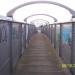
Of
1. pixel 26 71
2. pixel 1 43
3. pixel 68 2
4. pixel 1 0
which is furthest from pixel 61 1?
pixel 1 43

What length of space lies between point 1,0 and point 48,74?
17.5 feet

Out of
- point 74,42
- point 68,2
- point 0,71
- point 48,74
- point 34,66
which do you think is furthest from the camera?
point 68,2

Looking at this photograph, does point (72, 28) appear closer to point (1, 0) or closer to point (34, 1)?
point (1, 0)

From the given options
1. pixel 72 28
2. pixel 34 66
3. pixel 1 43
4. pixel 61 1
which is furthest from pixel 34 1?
pixel 1 43

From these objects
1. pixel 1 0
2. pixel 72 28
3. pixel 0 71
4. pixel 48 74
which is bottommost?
pixel 48 74

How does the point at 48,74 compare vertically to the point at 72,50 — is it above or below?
below

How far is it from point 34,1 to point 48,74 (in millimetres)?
7592

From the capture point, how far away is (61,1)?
15.1 meters

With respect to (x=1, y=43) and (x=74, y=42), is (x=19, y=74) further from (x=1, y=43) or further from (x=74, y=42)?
(x=1, y=43)

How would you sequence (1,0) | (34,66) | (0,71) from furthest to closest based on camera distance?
(1,0) < (34,66) < (0,71)

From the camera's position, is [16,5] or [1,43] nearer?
[1,43]

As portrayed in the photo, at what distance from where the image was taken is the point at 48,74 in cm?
938

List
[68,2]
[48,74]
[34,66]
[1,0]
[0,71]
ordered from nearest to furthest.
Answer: [0,71] → [48,74] → [34,66] → [1,0] → [68,2]

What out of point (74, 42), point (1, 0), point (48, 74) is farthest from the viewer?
point (1, 0)
